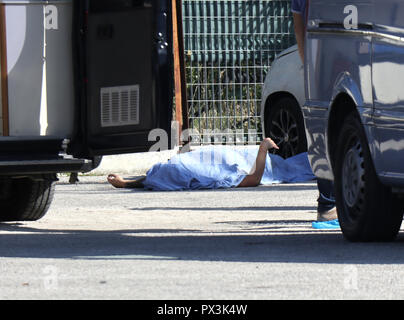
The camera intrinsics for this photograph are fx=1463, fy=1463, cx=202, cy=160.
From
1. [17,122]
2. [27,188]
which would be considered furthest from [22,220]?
[17,122]

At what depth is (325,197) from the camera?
1070cm

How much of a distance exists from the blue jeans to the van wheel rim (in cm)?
159

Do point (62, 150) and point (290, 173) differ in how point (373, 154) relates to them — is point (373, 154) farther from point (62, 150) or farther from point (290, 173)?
point (290, 173)

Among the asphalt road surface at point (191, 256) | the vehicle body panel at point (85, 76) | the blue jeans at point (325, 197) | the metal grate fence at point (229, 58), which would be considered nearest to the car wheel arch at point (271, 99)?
the metal grate fence at point (229, 58)

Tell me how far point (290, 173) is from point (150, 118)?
4915mm

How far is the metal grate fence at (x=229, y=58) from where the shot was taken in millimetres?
18125

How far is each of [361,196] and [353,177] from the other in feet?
0.66

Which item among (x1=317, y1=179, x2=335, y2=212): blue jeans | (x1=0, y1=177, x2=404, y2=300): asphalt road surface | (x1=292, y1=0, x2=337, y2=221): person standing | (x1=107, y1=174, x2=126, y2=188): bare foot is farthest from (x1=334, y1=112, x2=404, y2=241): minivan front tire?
(x1=107, y1=174, x2=126, y2=188): bare foot

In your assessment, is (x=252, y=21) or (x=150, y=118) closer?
(x=150, y=118)

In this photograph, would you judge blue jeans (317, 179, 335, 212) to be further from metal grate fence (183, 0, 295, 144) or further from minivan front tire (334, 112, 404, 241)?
metal grate fence (183, 0, 295, 144)

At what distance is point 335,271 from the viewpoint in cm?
731

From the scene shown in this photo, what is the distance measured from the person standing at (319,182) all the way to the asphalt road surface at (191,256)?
17 centimetres

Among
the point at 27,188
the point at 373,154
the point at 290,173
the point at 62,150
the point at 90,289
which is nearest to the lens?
the point at 90,289

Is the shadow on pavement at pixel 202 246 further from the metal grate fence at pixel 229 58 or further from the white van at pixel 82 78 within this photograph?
the metal grate fence at pixel 229 58
